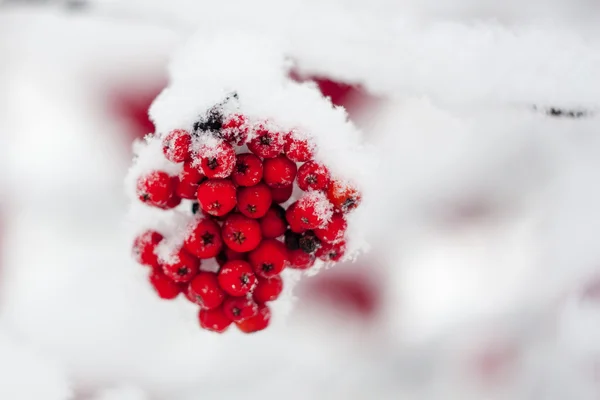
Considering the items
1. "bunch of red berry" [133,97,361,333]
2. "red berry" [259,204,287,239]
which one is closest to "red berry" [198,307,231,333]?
"bunch of red berry" [133,97,361,333]

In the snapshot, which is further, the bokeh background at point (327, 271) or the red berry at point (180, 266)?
the bokeh background at point (327, 271)

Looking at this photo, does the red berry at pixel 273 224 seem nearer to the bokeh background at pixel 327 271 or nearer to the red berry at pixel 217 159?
the red berry at pixel 217 159

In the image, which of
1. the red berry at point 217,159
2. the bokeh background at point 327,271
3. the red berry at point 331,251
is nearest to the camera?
the red berry at point 217,159

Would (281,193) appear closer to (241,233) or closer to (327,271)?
Result: (241,233)

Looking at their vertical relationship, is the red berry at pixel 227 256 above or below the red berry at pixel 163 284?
above

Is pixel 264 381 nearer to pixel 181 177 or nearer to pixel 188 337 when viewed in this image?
pixel 188 337

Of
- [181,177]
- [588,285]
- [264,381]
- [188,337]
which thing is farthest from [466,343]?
[181,177]

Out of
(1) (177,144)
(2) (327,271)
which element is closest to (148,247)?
(1) (177,144)

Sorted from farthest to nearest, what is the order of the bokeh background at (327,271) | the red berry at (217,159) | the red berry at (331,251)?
the bokeh background at (327,271) < the red berry at (331,251) < the red berry at (217,159)

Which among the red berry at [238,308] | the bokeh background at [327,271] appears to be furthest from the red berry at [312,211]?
the bokeh background at [327,271]
